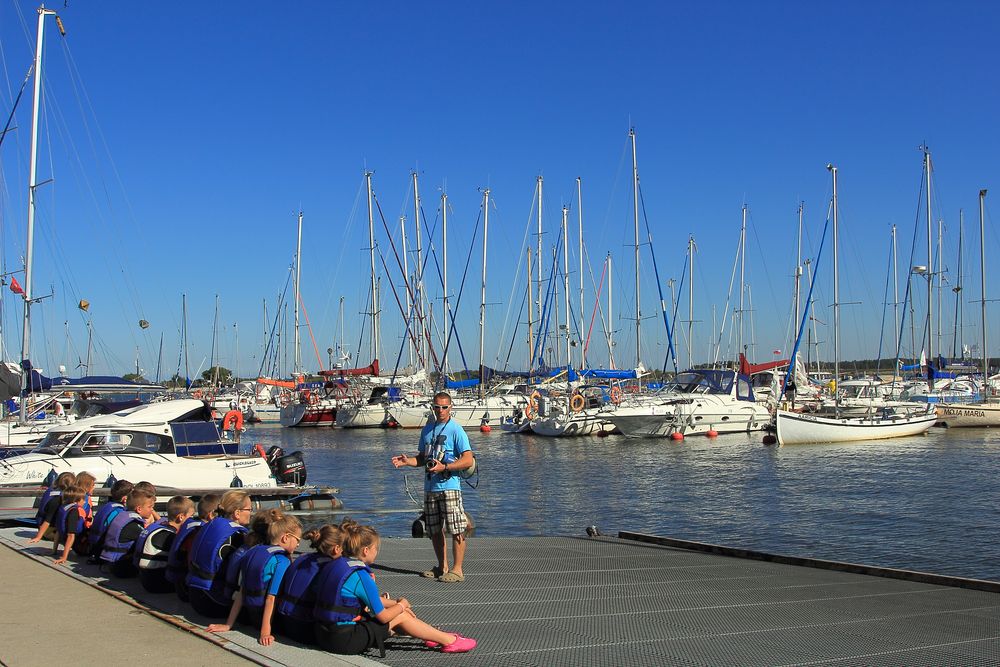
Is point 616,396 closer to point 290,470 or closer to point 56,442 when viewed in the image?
point 290,470

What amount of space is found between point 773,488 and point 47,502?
21.6 m

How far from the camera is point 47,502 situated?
11734 millimetres

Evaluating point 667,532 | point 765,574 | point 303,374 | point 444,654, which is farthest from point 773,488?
point 303,374

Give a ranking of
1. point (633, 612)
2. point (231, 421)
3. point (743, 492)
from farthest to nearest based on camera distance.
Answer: point (743, 492), point (231, 421), point (633, 612)

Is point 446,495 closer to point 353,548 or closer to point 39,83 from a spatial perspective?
point 353,548

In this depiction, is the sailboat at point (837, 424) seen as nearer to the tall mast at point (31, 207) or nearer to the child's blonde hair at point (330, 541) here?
the tall mast at point (31, 207)

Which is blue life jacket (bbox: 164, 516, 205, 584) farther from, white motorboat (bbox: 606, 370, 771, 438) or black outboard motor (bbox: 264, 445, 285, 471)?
white motorboat (bbox: 606, 370, 771, 438)

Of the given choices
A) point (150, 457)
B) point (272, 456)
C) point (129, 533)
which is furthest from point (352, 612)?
point (272, 456)

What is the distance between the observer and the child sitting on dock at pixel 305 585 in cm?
654

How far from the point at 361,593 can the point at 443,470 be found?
2599 millimetres

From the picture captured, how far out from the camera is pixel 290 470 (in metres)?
22.3

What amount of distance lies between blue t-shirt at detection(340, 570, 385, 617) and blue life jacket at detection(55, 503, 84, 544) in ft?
17.1

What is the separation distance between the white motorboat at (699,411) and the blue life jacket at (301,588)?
42.5m

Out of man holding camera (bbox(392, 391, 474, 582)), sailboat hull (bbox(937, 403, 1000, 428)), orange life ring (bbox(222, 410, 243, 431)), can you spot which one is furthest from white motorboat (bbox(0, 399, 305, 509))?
sailboat hull (bbox(937, 403, 1000, 428))
